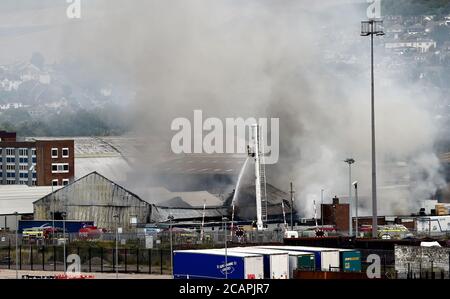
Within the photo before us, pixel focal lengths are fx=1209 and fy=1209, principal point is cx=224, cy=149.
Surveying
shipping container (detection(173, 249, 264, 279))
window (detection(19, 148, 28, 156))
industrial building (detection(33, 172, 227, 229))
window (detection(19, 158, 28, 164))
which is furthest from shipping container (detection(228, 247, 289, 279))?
window (detection(19, 158, 28, 164))

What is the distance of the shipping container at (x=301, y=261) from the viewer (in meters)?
39.8

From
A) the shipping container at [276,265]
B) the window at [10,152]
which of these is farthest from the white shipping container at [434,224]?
the window at [10,152]

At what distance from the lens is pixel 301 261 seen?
40.4 metres

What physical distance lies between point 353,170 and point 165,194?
14645mm

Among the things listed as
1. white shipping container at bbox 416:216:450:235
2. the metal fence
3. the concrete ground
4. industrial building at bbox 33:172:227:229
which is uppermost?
industrial building at bbox 33:172:227:229

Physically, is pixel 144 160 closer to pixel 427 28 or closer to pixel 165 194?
pixel 165 194

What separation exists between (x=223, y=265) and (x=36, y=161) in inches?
2435

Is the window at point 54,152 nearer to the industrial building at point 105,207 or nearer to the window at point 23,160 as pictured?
the window at point 23,160

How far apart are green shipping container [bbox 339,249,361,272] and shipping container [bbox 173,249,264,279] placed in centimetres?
393

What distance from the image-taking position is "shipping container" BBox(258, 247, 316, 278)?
39750mm

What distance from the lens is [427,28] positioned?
6353 inches

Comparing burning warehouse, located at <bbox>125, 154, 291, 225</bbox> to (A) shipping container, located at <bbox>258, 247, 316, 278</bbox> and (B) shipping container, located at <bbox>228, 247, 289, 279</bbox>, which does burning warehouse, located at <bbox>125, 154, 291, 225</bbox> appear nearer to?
(A) shipping container, located at <bbox>258, 247, 316, 278</bbox>

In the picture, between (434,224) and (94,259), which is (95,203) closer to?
(94,259)
